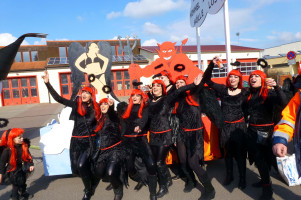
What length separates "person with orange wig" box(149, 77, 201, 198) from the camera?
117 inches

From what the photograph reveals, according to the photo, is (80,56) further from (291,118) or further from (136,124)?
(291,118)

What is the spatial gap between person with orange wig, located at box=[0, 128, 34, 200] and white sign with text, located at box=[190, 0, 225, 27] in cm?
431

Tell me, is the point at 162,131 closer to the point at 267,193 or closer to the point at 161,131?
Result: the point at 161,131

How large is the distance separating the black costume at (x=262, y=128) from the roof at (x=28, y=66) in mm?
21369

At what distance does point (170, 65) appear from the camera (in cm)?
466

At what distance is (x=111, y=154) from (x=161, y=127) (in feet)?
2.48

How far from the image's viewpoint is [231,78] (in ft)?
9.87

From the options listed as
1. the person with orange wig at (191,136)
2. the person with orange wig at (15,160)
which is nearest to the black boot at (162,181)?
the person with orange wig at (191,136)

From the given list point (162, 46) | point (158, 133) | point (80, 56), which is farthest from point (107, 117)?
point (162, 46)

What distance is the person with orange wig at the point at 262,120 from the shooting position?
275 cm

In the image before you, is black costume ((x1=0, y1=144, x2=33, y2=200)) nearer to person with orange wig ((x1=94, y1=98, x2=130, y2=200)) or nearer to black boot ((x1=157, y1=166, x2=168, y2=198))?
person with orange wig ((x1=94, y1=98, x2=130, y2=200))

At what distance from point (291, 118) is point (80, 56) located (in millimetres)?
3979

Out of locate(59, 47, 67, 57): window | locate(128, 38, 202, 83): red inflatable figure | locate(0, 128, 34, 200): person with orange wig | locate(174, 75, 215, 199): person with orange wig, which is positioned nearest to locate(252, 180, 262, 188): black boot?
locate(174, 75, 215, 199): person with orange wig

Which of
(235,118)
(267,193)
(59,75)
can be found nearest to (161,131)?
(235,118)
